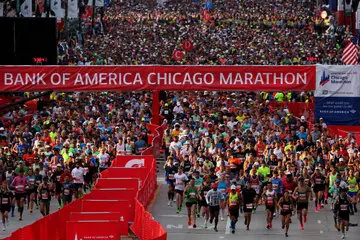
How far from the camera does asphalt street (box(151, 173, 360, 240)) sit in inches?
1098

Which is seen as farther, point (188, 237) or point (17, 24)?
point (17, 24)

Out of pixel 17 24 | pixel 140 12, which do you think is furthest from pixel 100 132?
pixel 140 12

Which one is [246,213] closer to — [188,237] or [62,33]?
[188,237]

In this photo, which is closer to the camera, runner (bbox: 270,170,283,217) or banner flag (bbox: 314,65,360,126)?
runner (bbox: 270,170,283,217)

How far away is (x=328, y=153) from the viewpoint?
111ft

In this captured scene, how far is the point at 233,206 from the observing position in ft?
92.6

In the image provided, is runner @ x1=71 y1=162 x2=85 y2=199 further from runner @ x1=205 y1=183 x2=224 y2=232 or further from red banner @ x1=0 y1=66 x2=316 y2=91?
red banner @ x1=0 y1=66 x2=316 y2=91

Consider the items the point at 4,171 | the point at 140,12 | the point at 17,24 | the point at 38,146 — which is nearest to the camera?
the point at 4,171

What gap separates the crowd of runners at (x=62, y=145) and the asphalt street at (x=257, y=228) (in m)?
2.80

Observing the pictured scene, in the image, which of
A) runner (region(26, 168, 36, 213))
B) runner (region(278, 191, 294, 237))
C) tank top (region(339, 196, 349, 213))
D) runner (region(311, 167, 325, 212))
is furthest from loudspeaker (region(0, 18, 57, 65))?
tank top (region(339, 196, 349, 213))

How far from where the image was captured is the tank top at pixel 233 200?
2823 centimetres

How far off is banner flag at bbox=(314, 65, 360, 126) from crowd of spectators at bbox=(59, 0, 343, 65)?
23.0m

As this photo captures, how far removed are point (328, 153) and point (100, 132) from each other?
8.79 metres

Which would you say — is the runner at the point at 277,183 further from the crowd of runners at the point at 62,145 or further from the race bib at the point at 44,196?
the race bib at the point at 44,196
